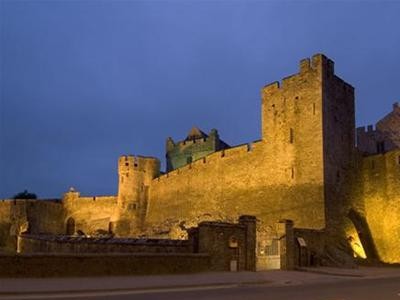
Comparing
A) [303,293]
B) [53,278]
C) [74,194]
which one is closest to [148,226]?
[74,194]

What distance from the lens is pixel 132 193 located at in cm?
4462

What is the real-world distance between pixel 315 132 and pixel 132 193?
21.1 meters

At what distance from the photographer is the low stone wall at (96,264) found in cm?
1345

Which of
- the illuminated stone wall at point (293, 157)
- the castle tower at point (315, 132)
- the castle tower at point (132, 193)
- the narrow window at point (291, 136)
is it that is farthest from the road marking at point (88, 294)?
the castle tower at point (132, 193)

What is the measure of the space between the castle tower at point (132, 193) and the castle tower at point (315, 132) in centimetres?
1668

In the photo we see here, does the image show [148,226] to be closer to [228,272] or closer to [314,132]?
[314,132]

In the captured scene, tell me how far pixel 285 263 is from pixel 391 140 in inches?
946

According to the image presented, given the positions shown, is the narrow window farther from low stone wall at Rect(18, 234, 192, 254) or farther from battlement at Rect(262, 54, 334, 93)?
low stone wall at Rect(18, 234, 192, 254)

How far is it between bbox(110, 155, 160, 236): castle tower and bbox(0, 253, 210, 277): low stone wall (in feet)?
90.0

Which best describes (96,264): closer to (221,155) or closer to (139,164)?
(221,155)

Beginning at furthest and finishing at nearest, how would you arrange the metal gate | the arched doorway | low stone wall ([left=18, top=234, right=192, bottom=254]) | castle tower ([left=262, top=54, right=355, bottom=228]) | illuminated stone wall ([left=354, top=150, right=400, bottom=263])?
the arched doorway, illuminated stone wall ([left=354, top=150, right=400, bottom=263]), castle tower ([left=262, top=54, right=355, bottom=228]), the metal gate, low stone wall ([left=18, top=234, right=192, bottom=254])

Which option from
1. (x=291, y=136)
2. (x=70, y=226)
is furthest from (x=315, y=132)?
(x=70, y=226)

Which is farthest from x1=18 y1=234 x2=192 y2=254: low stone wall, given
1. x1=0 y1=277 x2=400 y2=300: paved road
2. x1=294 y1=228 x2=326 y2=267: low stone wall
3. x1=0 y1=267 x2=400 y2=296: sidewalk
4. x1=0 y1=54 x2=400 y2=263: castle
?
x1=0 y1=54 x2=400 y2=263: castle

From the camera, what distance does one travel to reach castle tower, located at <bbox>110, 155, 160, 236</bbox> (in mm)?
44094
